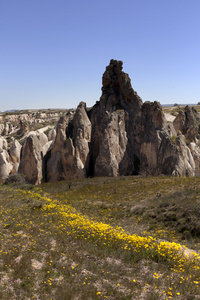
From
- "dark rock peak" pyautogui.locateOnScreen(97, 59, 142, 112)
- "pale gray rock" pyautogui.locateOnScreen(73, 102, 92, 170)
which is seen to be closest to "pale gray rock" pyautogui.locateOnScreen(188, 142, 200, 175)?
"dark rock peak" pyautogui.locateOnScreen(97, 59, 142, 112)

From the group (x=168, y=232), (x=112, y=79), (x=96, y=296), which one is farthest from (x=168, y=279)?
(x=112, y=79)

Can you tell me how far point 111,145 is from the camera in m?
29.7

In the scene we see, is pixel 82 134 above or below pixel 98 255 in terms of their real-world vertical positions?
above

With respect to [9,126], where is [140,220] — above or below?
below

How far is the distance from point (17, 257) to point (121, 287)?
3.92m

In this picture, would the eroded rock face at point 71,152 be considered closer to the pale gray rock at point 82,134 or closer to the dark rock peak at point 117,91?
the pale gray rock at point 82,134

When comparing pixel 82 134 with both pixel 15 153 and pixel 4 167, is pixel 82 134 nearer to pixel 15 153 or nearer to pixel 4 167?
pixel 15 153

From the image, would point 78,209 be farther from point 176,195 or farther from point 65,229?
point 176,195

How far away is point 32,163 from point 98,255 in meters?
23.5

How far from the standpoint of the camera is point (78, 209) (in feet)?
54.0

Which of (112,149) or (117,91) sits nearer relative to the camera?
(112,149)

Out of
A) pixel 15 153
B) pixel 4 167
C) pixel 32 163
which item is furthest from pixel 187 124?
pixel 4 167

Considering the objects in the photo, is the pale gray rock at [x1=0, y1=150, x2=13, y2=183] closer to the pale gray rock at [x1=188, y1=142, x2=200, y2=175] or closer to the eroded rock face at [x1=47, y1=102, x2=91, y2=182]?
the eroded rock face at [x1=47, y1=102, x2=91, y2=182]

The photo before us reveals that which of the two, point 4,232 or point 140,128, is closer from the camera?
point 4,232
